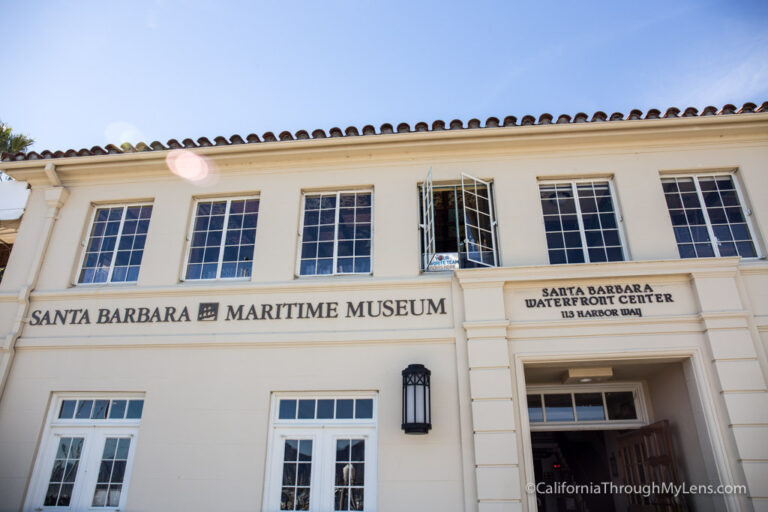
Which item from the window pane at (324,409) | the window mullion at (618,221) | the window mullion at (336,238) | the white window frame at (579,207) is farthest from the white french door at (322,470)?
the window mullion at (618,221)

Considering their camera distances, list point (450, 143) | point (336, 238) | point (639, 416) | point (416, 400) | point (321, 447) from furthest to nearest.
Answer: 1. point (450, 143)
2. point (336, 238)
3. point (639, 416)
4. point (321, 447)
5. point (416, 400)

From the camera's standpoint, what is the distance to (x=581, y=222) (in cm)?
797

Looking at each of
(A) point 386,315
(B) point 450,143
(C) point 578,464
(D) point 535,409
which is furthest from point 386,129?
(C) point 578,464

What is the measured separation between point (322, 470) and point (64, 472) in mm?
3636

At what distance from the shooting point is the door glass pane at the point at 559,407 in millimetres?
7934

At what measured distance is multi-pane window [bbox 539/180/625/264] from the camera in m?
7.81

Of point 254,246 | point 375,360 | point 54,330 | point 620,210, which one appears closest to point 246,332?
point 254,246

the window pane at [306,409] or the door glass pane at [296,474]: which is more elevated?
the window pane at [306,409]

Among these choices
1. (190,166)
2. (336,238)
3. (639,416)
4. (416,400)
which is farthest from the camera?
(190,166)

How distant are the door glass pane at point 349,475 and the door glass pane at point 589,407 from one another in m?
3.45

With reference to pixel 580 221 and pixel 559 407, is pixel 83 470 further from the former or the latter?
pixel 580 221

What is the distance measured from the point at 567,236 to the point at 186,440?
6.22m

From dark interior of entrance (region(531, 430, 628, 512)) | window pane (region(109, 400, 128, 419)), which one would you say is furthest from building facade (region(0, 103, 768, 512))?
dark interior of entrance (region(531, 430, 628, 512))

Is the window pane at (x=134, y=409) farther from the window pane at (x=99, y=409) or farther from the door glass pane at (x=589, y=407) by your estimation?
the door glass pane at (x=589, y=407)
